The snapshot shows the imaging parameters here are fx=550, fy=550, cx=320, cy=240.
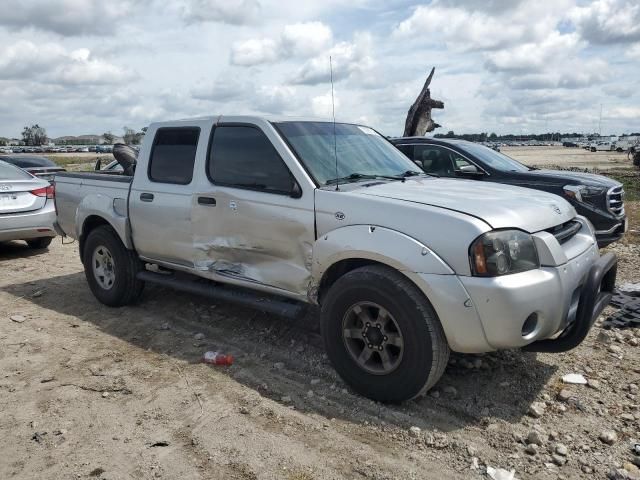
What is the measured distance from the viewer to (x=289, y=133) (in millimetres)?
4473

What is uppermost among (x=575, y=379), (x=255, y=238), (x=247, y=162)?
(x=247, y=162)

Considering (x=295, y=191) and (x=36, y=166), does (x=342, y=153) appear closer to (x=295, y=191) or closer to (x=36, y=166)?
(x=295, y=191)

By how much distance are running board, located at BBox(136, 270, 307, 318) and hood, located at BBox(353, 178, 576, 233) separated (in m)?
1.07

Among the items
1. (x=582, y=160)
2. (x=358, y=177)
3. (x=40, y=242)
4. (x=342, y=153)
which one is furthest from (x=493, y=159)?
(x=582, y=160)

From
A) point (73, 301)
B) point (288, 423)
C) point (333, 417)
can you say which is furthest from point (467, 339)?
point (73, 301)

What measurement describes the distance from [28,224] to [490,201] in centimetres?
744

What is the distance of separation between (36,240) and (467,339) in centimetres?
853

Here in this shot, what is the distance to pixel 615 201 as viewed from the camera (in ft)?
24.7

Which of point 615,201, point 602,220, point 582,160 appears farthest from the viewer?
point 582,160

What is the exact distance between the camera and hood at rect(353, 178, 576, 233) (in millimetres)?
3486

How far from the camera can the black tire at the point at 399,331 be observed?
134 inches

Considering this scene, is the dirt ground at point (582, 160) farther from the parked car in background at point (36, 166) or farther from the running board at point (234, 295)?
the running board at point (234, 295)

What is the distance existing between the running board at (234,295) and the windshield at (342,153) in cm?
101

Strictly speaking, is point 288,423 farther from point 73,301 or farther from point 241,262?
point 73,301
